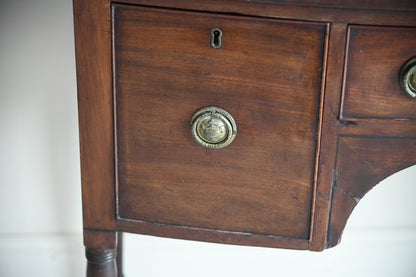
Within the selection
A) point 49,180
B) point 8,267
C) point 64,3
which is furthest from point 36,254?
point 64,3

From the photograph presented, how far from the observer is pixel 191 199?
1.99 ft

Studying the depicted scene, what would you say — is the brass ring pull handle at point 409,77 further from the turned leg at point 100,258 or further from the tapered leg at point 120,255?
the tapered leg at point 120,255

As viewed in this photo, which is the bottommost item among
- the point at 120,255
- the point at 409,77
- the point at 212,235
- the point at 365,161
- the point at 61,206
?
the point at 120,255

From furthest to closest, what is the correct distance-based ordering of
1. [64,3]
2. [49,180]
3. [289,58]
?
[49,180] < [64,3] < [289,58]

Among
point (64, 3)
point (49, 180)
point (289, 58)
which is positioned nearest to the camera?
point (289, 58)

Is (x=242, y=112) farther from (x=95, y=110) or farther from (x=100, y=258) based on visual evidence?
(x=100, y=258)

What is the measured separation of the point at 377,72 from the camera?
0.54 meters

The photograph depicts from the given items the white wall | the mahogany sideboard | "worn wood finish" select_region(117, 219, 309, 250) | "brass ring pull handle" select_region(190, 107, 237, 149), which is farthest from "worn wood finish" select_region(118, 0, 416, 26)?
the white wall

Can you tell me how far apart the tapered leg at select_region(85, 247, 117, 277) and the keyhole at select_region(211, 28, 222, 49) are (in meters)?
0.40

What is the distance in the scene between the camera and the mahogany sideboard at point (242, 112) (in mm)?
528

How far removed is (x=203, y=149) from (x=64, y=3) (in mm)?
595

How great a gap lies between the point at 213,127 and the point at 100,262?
35cm

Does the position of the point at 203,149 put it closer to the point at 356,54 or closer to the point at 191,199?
the point at 191,199

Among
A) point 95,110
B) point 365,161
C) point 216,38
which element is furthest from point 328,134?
point 95,110
